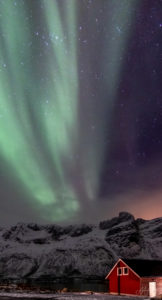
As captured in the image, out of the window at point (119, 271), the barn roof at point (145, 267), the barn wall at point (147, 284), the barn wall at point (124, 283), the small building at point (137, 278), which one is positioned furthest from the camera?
the window at point (119, 271)

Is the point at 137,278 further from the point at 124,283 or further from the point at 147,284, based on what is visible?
the point at 124,283

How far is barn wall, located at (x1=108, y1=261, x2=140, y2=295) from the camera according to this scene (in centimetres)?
6656

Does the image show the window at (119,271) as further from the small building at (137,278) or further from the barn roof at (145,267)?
the barn roof at (145,267)

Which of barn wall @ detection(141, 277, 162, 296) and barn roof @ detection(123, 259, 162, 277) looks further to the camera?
barn roof @ detection(123, 259, 162, 277)

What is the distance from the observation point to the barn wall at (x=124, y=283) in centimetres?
6656

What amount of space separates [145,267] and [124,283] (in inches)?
191

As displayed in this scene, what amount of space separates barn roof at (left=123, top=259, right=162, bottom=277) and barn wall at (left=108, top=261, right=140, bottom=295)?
0.99 metres

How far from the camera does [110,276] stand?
244 ft

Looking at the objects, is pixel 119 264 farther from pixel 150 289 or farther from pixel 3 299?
pixel 3 299

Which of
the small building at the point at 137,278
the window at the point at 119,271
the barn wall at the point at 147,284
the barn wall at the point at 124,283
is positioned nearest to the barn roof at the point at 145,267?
the small building at the point at 137,278

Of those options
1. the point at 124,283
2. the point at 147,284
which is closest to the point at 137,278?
the point at 147,284

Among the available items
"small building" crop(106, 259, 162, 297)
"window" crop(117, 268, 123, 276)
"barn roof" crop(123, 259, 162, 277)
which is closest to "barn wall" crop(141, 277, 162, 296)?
"small building" crop(106, 259, 162, 297)

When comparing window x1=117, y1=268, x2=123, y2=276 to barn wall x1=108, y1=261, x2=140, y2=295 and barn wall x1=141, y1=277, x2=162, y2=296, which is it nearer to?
barn wall x1=108, y1=261, x2=140, y2=295

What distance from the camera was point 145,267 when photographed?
69000mm
